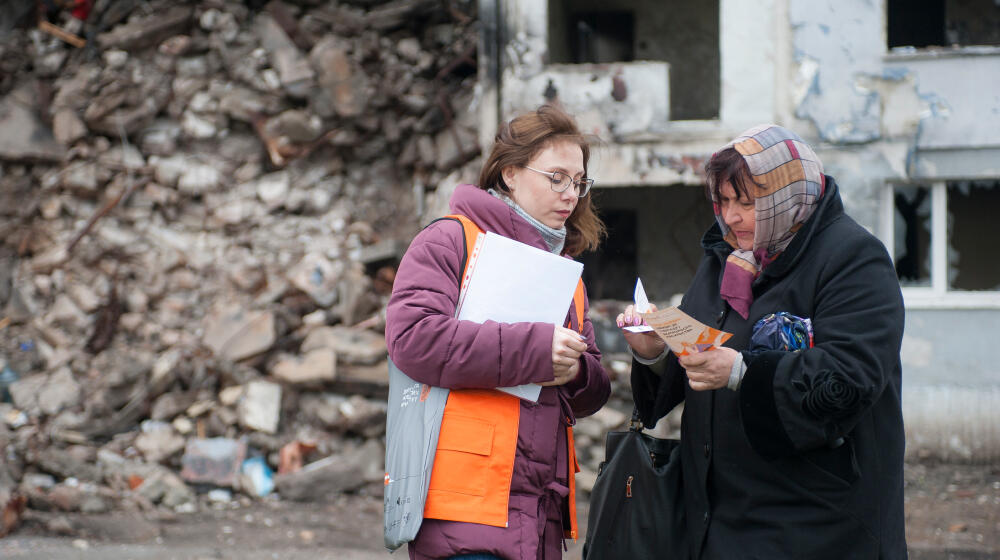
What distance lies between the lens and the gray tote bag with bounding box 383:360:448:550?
2.08 m

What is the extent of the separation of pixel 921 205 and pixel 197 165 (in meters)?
8.36

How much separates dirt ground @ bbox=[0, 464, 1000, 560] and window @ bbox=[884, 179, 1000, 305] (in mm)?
2078

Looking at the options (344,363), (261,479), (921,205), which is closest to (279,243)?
(344,363)

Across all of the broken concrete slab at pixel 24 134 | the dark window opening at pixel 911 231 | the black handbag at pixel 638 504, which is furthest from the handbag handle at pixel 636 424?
the broken concrete slab at pixel 24 134

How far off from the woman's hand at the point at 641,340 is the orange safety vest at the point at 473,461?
0.43 metres

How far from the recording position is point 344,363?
796 centimetres

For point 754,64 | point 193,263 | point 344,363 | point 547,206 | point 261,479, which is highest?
point 754,64

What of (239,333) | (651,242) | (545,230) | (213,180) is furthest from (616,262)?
(545,230)

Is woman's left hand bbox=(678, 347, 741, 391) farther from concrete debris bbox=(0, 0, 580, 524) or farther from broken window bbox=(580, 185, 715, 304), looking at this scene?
broken window bbox=(580, 185, 715, 304)

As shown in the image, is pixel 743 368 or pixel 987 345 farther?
pixel 987 345

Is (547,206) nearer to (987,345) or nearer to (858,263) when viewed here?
(858,263)

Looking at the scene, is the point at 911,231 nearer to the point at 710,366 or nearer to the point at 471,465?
the point at 710,366

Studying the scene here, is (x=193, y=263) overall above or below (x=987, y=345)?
above

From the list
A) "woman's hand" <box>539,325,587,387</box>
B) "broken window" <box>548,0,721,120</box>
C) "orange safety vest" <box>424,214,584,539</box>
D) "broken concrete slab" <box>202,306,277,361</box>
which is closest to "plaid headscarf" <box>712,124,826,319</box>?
"woman's hand" <box>539,325,587,387</box>
